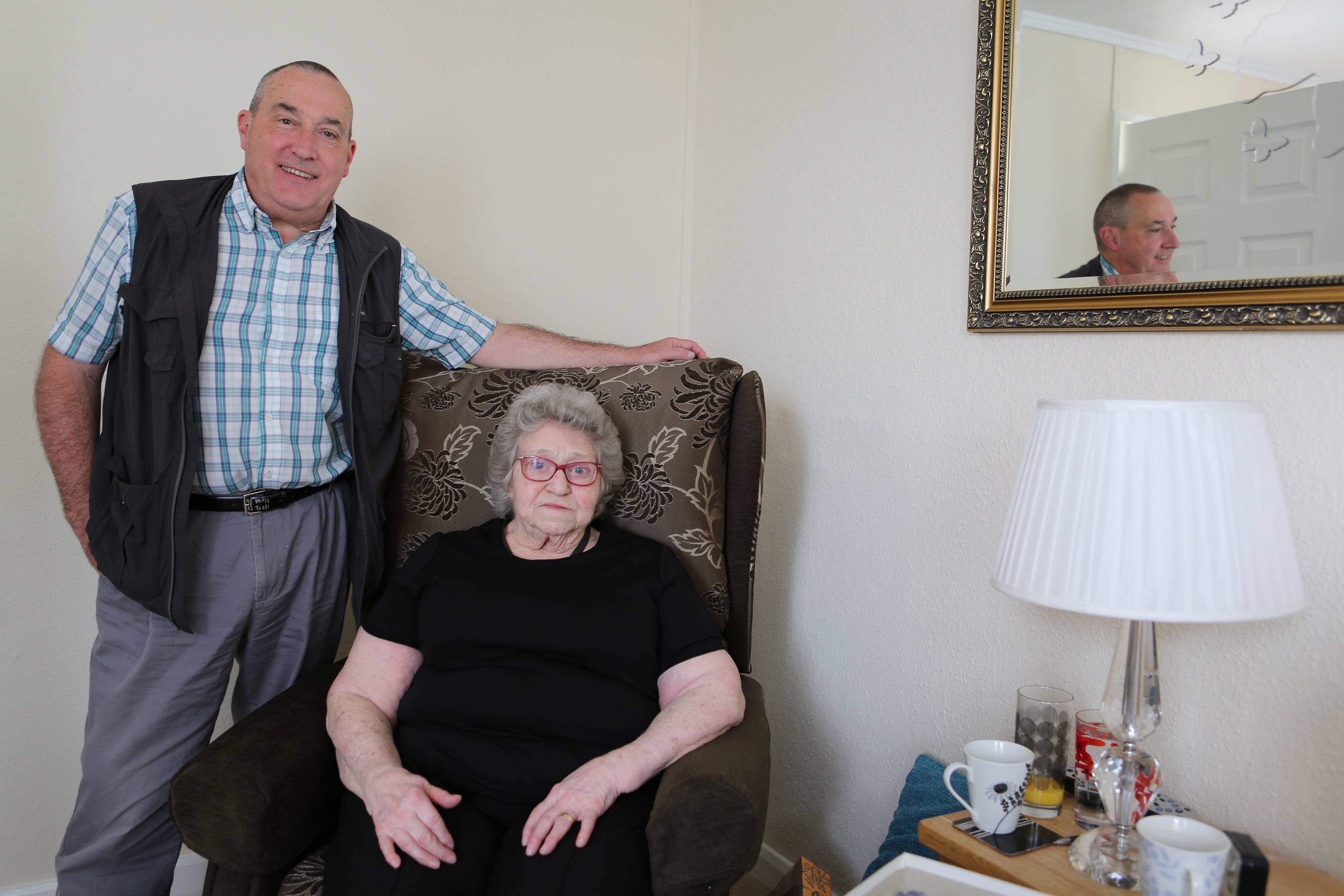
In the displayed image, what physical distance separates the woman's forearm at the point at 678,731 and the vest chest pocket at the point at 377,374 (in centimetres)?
80

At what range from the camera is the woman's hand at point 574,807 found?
1.24 m

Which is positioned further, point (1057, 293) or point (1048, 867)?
point (1057, 293)

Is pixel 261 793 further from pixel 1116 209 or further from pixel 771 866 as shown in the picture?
pixel 1116 209

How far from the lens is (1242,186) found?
1.17 m

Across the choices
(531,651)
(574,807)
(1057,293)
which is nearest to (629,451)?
(531,651)

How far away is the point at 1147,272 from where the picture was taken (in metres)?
1.29

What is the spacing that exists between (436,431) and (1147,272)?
50.2 inches

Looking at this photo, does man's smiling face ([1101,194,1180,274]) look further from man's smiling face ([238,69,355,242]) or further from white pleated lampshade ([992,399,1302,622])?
man's smiling face ([238,69,355,242])

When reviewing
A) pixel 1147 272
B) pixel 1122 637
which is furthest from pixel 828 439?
pixel 1122 637

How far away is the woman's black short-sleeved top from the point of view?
55.1 inches

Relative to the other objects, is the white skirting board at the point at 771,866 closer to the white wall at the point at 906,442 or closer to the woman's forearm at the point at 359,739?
the white wall at the point at 906,442

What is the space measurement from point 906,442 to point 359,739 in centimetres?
110

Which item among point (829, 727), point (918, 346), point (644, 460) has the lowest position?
point (829, 727)

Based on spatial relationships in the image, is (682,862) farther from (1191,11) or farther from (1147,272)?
(1191,11)
